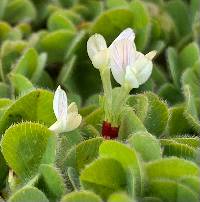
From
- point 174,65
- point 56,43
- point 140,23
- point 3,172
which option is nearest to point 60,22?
point 56,43

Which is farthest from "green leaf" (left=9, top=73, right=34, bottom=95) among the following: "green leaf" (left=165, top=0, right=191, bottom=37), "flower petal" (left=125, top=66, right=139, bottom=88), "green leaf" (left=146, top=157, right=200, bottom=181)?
"green leaf" (left=165, top=0, right=191, bottom=37)

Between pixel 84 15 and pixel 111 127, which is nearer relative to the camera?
pixel 111 127

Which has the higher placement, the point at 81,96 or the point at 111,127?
the point at 111,127

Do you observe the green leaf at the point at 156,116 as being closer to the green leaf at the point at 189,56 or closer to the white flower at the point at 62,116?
the white flower at the point at 62,116

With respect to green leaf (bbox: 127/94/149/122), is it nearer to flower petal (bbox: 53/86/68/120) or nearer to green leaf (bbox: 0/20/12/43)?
flower petal (bbox: 53/86/68/120)

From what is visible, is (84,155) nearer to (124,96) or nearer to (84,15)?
(124,96)

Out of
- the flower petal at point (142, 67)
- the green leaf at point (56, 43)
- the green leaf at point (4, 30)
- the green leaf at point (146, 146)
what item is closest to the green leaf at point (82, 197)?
the green leaf at point (146, 146)

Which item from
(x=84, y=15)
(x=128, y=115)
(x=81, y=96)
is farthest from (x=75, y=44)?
(x=128, y=115)
